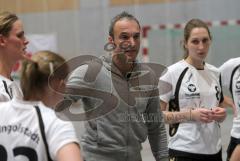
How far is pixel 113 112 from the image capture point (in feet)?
7.94

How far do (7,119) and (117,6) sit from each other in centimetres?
645

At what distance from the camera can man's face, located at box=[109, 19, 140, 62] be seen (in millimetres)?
2438

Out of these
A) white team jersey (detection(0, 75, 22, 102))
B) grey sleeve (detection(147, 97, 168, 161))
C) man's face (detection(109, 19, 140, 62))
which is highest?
Answer: man's face (detection(109, 19, 140, 62))

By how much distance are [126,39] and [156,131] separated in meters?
0.55

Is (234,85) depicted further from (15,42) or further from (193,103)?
(15,42)

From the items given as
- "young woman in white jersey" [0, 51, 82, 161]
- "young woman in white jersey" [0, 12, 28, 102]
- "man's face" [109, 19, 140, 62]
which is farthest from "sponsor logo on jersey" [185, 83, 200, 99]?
"young woman in white jersey" [0, 51, 82, 161]

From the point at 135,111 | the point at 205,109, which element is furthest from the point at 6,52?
the point at 205,109

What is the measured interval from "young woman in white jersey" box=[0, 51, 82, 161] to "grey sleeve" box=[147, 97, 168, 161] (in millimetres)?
875

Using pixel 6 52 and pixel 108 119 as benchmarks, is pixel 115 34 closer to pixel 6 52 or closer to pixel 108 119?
pixel 108 119

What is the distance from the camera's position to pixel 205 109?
2.99 meters

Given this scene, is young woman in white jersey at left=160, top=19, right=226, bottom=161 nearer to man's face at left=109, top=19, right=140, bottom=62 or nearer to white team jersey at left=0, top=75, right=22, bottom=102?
man's face at left=109, top=19, right=140, bottom=62

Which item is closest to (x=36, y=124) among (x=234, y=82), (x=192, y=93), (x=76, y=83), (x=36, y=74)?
(x=36, y=74)

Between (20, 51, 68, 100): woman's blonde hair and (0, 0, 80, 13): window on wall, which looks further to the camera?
(0, 0, 80, 13): window on wall

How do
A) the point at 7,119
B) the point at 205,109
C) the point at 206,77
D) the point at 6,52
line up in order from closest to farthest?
the point at 7,119 < the point at 6,52 < the point at 205,109 < the point at 206,77
